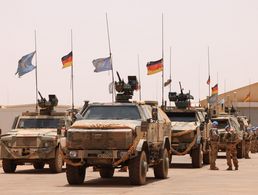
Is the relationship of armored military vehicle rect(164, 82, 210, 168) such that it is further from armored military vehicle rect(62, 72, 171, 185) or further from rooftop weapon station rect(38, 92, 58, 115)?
armored military vehicle rect(62, 72, 171, 185)

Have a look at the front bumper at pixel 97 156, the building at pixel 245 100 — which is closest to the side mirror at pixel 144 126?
the front bumper at pixel 97 156

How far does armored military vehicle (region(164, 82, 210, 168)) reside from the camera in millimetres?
30719

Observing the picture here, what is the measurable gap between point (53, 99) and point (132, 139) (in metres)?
9.59

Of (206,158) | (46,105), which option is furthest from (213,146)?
(46,105)

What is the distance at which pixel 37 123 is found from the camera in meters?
28.4

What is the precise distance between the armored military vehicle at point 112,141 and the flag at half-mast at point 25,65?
828 inches

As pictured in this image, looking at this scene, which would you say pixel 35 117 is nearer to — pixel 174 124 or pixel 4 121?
pixel 174 124

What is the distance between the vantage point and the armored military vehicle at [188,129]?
30719 millimetres

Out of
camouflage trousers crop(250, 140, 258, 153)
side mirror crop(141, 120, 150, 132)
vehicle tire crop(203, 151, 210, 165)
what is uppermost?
side mirror crop(141, 120, 150, 132)

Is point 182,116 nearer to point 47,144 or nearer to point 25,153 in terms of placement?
point 47,144

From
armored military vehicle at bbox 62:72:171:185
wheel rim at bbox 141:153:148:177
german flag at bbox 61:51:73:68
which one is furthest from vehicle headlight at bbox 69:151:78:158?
german flag at bbox 61:51:73:68

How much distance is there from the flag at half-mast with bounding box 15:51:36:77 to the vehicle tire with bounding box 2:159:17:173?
15402mm

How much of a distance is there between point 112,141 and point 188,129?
10.7 m

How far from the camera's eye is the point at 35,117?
28.5 m
